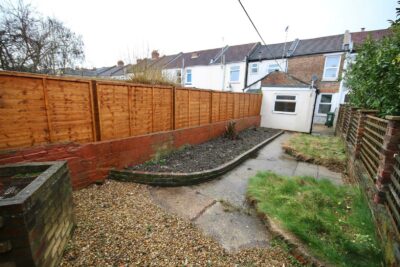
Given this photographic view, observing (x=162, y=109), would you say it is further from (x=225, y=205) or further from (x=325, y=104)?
(x=325, y=104)

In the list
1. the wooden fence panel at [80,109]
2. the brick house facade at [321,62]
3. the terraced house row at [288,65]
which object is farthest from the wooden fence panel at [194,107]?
the brick house facade at [321,62]

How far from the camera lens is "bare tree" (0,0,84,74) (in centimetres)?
703

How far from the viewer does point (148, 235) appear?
96.6 inches

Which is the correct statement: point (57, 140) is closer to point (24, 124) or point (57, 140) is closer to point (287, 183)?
point (24, 124)

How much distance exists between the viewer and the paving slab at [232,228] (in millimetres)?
2492

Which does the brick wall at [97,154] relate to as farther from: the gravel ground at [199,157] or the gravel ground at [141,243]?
the gravel ground at [141,243]

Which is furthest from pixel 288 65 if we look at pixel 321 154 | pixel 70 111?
pixel 70 111

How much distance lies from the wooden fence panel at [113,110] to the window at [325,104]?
51.1 feet

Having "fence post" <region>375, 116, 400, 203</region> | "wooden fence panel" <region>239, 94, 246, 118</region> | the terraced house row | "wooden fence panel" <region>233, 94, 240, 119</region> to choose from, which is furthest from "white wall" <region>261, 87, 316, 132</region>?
"fence post" <region>375, 116, 400, 203</region>

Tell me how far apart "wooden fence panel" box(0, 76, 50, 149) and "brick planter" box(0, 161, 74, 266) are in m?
0.57

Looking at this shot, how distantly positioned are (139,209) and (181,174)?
4.19 ft

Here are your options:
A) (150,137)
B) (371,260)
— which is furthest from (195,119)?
(371,260)

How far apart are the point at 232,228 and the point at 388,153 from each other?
2.39 meters

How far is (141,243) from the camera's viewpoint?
230 centimetres
